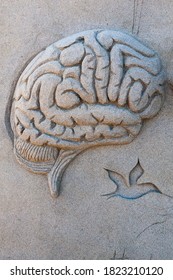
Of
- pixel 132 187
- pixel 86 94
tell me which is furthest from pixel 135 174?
pixel 86 94

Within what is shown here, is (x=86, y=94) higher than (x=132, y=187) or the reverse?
higher

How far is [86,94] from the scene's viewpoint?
4.96ft

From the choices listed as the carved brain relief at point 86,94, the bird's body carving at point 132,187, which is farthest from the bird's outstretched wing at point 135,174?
the carved brain relief at point 86,94

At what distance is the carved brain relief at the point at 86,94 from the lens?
1507 mm

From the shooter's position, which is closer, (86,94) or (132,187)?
(86,94)

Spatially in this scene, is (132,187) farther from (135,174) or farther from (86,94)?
(86,94)

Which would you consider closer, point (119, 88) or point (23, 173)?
point (119, 88)

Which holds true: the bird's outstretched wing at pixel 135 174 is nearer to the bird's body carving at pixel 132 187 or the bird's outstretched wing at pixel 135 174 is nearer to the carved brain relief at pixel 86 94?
the bird's body carving at pixel 132 187

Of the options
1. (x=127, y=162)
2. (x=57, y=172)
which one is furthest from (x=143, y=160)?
(x=57, y=172)

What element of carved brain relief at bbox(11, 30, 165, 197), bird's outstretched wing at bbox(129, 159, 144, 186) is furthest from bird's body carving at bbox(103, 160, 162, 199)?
carved brain relief at bbox(11, 30, 165, 197)

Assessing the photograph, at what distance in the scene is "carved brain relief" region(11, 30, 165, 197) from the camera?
1507mm

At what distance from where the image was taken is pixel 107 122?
1.54 metres

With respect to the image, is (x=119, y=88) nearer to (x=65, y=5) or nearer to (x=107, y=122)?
(x=107, y=122)
